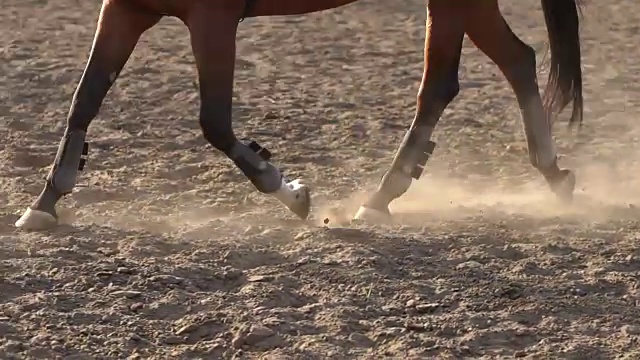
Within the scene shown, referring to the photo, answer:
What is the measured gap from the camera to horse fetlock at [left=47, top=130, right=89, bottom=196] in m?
4.46

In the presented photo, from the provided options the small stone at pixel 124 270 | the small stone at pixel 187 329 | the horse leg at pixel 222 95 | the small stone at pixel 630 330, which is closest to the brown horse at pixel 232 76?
the horse leg at pixel 222 95

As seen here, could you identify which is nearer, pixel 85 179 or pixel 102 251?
pixel 102 251

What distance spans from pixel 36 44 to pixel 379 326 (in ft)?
19.3

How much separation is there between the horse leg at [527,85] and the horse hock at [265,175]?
1151 mm

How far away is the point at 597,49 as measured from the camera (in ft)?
28.7

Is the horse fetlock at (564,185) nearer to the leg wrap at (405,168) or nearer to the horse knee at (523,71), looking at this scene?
the horse knee at (523,71)

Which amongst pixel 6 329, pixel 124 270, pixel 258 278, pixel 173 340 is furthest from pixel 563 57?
pixel 6 329

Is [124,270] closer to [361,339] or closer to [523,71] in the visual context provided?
[361,339]

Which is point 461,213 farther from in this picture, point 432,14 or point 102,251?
point 102,251

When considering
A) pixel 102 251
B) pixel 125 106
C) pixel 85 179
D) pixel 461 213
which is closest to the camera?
pixel 102 251

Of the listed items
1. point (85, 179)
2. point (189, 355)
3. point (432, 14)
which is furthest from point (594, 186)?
point (189, 355)

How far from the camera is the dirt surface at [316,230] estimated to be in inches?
135

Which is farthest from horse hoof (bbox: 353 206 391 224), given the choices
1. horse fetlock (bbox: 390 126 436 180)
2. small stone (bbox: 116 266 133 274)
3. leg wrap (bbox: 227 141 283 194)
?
small stone (bbox: 116 266 133 274)

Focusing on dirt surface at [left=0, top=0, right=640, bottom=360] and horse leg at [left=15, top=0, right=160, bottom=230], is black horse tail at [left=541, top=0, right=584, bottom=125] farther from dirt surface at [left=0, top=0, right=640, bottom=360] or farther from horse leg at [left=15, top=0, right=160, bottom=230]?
horse leg at [left=15, top=0, right=160, bottom=230]
